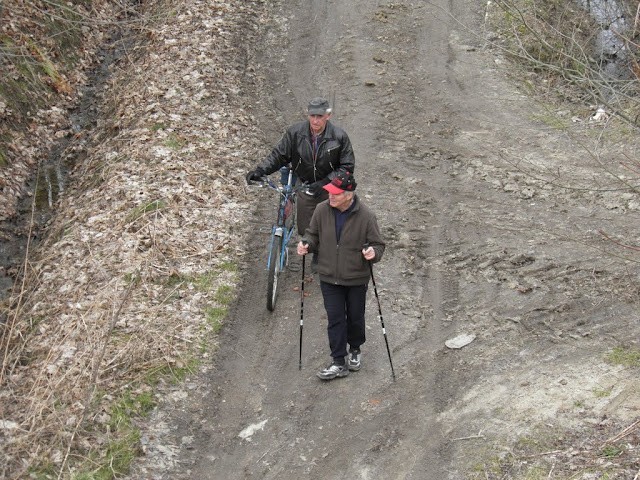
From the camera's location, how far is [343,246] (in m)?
7.50

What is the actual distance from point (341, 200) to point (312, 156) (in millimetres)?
1971

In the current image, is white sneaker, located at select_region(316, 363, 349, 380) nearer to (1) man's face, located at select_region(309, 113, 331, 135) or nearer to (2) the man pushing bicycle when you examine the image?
(2) the man pushing bicycle

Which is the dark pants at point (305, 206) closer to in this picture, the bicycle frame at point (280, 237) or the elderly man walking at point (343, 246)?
the bicycle frame at point (280, 237)

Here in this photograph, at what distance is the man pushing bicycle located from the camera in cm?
912

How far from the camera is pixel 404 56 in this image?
16.6 m

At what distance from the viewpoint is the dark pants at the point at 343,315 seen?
25.1 ft

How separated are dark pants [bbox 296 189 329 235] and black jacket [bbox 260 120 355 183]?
22 centimetres

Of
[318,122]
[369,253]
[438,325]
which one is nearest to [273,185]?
[318,122]

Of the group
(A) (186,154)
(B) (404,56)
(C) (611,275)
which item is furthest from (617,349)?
(B) (404,56)

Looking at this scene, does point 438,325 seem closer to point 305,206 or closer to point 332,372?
point 332,372

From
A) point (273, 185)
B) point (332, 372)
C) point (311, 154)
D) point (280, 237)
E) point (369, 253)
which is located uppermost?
point (311, 154)

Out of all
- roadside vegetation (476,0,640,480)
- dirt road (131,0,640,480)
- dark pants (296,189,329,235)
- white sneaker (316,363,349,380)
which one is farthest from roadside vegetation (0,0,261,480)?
roadside vegetation (476,0,640,480)

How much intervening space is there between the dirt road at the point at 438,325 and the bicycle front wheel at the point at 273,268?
0.85ft

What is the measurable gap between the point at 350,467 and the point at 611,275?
436 centimetres
